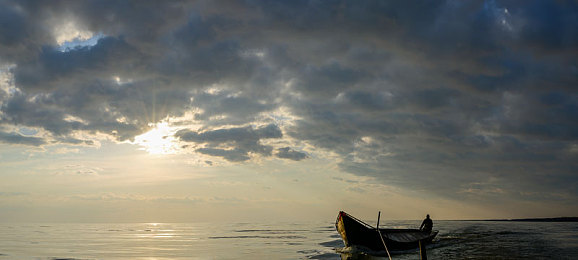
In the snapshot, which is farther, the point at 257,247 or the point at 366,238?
the point at 257,247

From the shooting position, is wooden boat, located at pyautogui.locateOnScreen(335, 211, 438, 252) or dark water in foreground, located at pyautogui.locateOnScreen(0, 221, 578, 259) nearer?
dark water in foreground, located at pyautogui.locateOnScreen(0, 221, 578, 259)

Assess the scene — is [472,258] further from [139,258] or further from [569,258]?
[139,258]

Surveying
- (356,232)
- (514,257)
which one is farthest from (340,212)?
(514,257)

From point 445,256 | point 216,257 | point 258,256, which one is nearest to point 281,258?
point 258,256

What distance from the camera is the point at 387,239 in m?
33.7

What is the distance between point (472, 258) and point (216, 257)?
21360 millimetres

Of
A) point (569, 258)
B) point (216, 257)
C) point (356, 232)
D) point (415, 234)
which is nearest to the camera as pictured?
point (569, 258)

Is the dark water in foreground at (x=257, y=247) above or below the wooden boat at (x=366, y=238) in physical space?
below

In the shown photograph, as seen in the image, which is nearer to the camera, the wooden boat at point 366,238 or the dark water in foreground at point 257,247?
the dark water in foreground at point 257,247

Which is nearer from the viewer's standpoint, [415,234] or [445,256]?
[445,256]

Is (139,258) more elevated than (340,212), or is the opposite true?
(340,212)

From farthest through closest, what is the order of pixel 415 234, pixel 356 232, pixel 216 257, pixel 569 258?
pixel 415 234
pixel 356 232
pixel 216 257
pixel 569 258

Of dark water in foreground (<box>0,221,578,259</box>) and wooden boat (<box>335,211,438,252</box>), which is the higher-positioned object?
wooden boat (<box>335,211,438,252</box>)

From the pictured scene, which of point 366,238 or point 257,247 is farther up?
point 366,238
